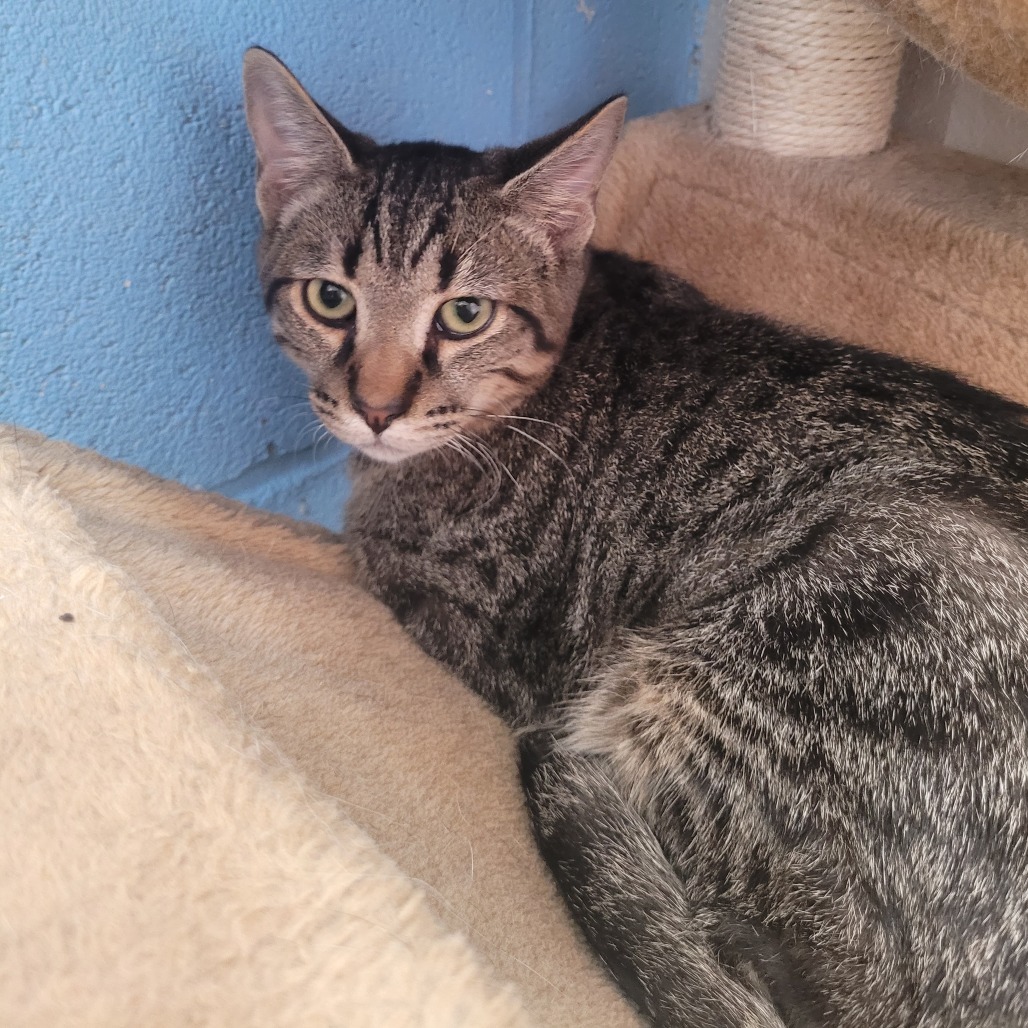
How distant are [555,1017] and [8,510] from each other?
82 cm

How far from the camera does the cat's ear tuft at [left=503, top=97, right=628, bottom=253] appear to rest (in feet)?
3.69

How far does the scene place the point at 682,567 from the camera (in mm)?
1134

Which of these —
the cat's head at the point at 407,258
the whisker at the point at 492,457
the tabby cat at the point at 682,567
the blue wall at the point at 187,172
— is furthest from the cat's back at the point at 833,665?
the blue wall at the point at 187,172

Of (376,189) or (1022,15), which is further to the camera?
(376,189)

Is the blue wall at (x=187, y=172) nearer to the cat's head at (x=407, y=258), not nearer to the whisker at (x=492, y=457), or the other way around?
the cat's head at (x=407, y=258)

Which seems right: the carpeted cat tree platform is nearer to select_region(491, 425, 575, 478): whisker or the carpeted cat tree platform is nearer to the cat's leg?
the cat's leg

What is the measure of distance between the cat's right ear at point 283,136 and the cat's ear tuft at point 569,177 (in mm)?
268

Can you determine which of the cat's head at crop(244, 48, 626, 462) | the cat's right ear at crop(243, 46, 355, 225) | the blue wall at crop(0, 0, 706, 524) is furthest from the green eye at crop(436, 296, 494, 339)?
the blue wall at crop(0, 0, 706, 524)

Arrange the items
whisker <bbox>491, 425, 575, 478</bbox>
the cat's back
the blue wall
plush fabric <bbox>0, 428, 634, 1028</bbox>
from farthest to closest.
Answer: whisker <bbox>491, 425, 575, 478</bbox>, the blue wall, the cat's back, plush fabric <bbox>0, 428, 634, 1028</bbox>

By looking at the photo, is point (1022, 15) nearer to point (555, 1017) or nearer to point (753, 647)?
point (753, 647)

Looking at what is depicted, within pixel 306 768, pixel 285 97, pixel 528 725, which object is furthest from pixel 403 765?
pixel 285 97

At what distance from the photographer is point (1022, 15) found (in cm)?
87

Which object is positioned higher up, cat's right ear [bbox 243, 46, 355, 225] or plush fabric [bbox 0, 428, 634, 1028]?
cat's right ear [bbox 243, 46, 355, 225]

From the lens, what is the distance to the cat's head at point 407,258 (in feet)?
3.76
